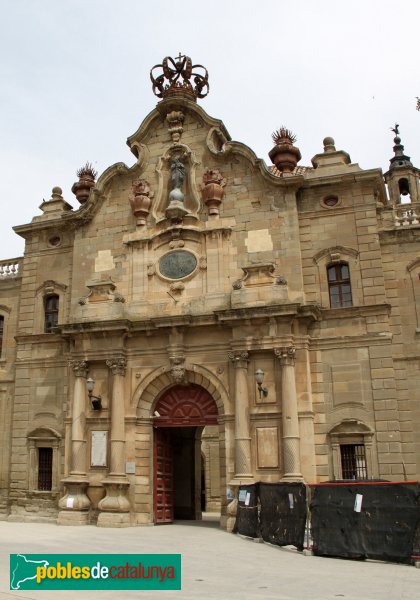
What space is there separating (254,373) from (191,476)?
717cm

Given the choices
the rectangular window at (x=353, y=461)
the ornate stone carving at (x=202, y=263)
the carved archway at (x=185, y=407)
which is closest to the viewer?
the rectangular window at (x=353, y=461)

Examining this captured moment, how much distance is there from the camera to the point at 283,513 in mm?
14883

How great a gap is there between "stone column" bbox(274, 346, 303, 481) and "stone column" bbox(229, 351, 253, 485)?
1.17m

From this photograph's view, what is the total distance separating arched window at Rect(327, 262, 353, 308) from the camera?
22078 millimetres

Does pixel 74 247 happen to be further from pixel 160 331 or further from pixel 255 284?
pixel 255 284

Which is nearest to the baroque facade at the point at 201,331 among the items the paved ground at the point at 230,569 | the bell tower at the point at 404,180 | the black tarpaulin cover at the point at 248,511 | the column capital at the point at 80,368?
the column capital at the point at 80,368

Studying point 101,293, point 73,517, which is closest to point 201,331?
point 101,293

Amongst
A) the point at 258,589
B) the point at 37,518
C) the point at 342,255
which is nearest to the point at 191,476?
the point at 37,518

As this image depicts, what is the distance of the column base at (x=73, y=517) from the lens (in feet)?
69.8

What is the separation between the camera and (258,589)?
990 centimetres

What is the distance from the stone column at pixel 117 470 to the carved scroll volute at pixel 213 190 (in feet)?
22.0

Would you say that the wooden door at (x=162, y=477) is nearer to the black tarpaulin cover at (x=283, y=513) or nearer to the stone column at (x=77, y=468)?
the stone column at (x=77, y=468)

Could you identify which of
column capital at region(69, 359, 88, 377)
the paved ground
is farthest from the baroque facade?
the paved ground

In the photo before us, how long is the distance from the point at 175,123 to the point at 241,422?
1258 cm
